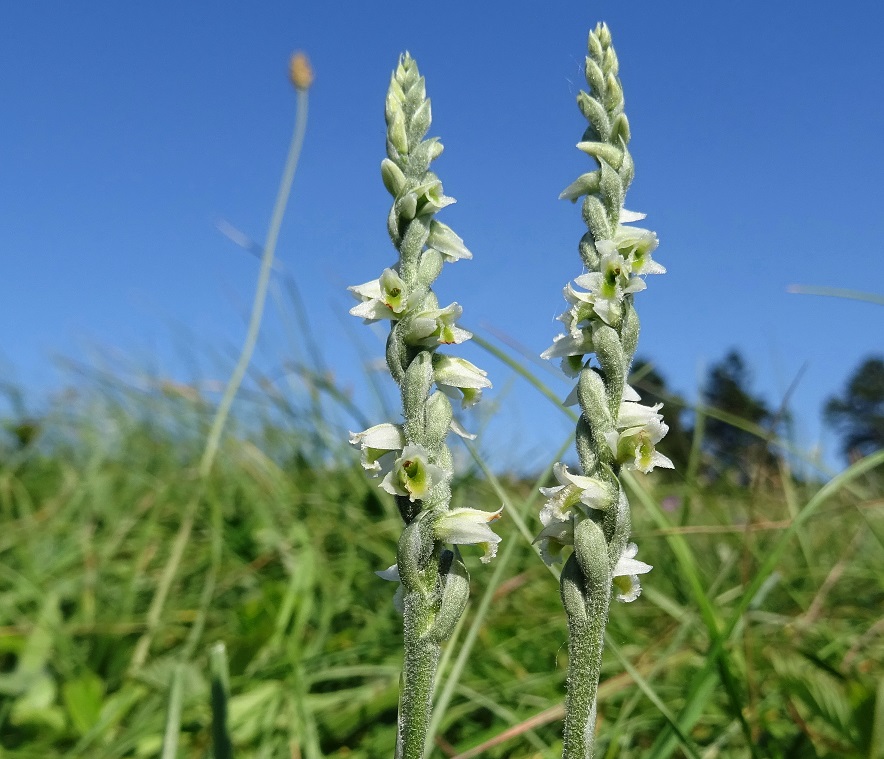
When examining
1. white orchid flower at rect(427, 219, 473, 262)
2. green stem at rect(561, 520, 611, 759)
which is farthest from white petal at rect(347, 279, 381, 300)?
green stem at rect(561, 520, 611, 759)

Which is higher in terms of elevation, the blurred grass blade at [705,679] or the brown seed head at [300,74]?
the brown seed head at [300,74]

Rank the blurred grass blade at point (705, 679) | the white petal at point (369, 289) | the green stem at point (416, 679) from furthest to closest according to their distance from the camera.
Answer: the blurred grass blade at point (705, 679) < the white petal at point (369, 289) < the green stem at point (416, 679)

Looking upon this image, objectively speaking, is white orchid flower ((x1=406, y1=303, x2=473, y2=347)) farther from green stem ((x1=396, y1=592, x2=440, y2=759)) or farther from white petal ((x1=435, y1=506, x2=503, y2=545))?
green stem ((x1=396, y1=592, x2=440, y2=759))

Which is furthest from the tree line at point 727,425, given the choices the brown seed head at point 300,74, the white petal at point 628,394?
the brown seed head at point 300,74

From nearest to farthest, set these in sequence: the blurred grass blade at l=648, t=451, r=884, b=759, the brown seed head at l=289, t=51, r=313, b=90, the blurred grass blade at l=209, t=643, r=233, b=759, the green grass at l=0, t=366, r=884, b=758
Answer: the blurred grass blade at l=209, t=643, r=233, b=759 < the blurred grass blade at l=648, t=451, r=884, b=759 < the green grass at l=0, t=366, r=884, b=758 < the brown seed head at l=289, t=51, r=313, b=90

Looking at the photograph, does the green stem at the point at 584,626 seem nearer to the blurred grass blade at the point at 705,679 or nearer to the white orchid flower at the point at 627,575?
the white orchid flower at the point at 627,575

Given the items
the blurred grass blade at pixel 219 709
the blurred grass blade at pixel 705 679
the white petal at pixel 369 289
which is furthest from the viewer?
the blurred grass blade at pixel 705 679

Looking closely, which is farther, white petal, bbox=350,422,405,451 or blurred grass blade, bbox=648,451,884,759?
blurred grass blade, bbox=648,451,884,759
